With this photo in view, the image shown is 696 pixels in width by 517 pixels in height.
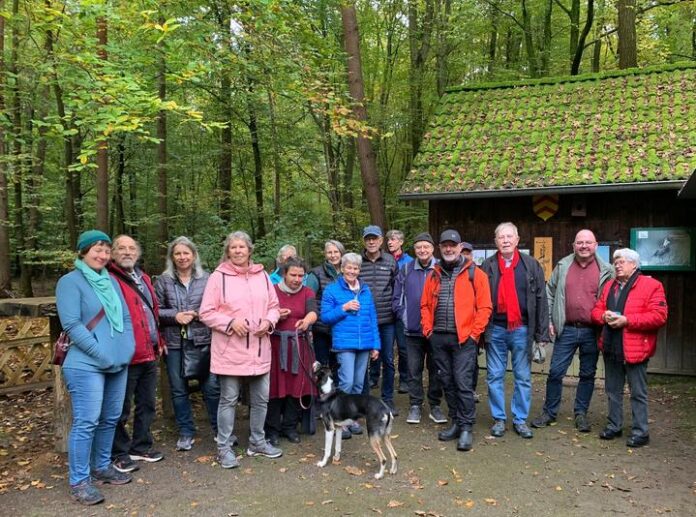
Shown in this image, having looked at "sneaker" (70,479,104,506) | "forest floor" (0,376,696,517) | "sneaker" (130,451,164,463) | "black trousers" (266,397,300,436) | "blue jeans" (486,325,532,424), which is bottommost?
"forest floor" (0,376,696,517)

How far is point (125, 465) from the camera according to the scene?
4699mm

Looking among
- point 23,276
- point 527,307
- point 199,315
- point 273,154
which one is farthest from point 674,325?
point 23,276

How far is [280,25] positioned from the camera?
7.50 metres

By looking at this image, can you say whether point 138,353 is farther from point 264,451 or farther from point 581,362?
point 581,362

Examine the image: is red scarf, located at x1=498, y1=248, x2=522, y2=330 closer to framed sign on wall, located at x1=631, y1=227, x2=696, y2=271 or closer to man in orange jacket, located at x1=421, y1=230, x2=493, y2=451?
man in orange jacket, located at x1=421, y1=230, x2=493, y2=451

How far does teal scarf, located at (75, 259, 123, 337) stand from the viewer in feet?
13.6

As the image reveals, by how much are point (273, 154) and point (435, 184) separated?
809cm

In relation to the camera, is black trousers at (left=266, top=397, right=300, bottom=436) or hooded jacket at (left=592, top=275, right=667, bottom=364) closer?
hooded jacket at (left=592, top=275, right=667, bottom=364)

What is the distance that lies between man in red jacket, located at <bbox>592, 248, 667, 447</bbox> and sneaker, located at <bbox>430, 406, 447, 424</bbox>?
5.22ft

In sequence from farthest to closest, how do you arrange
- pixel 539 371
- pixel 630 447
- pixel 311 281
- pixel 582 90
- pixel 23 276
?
pixel 23 276
pixel 582 90
pixel 539 371
pixel 311 281
pixel 630 447

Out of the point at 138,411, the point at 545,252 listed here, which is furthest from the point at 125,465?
the point at 545,252

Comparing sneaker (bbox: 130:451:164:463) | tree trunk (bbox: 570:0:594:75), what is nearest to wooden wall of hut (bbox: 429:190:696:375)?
sneaker (bbox: 130:451:164:463)

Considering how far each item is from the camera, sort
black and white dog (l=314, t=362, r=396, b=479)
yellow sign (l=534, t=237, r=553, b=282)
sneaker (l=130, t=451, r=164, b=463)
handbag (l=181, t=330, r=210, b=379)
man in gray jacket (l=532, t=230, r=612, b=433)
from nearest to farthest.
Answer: black and white dog (l=314, t=362, r=396, b=479) < sneaker (l=130, t=451, r=164, b=463) < handbag (l=181, t=330, r=210, b=379) < man in gray jacket (l=532, t=230, r=612, b=433) < yellow sign (l=534, t=237, r=553, b=282)

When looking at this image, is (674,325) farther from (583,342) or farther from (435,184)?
(435,184)
